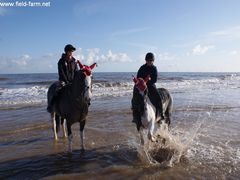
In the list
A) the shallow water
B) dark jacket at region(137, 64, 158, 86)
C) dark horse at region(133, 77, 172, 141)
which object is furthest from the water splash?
dark jacket at region(137, 64, 158, 86)

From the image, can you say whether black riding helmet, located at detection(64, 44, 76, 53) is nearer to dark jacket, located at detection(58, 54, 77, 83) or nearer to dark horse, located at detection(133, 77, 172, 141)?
dark jacket, located at detection(58, 54, 77, 83)

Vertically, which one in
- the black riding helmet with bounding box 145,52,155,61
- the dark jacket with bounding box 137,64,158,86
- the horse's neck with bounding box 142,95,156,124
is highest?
the black riding helmet with bounding box 145,52,155,61

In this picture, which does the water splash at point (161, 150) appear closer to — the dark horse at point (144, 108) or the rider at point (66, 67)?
the dark horse at point (144, 108)

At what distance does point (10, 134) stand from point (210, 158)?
20.1 ft

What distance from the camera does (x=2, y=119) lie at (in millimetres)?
12359

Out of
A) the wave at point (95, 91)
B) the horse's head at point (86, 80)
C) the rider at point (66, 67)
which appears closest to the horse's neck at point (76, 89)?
the horse's head at point (86, 80)

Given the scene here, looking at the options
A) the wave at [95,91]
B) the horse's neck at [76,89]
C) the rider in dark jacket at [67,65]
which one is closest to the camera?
the horse's neck at [76,89]

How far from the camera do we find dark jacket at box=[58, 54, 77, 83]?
8578 mm

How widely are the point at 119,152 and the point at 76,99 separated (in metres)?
1.75

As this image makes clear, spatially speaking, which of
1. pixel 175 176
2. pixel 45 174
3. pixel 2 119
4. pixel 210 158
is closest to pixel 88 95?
pixel 45 174

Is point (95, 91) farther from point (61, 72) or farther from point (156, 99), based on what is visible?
point (156, 99)

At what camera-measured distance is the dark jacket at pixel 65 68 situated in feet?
28.1

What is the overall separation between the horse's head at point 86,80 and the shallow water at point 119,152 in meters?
1.56

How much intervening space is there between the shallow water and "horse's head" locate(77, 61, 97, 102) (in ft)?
5.12
